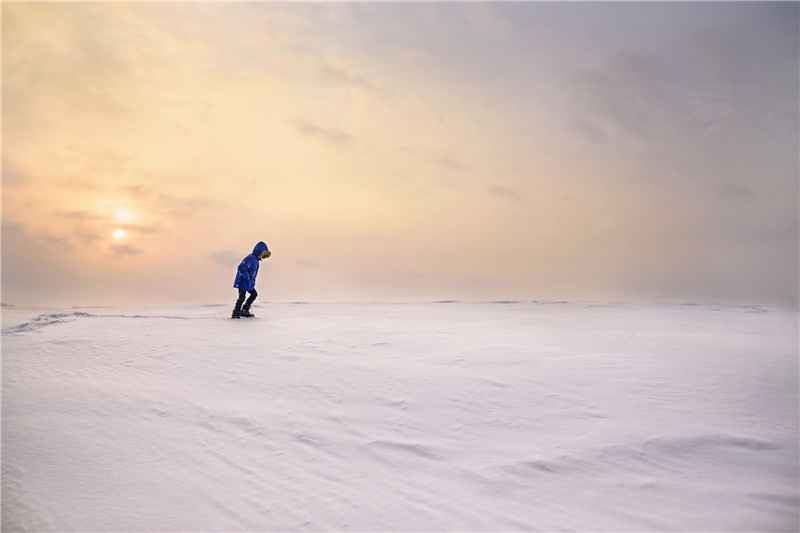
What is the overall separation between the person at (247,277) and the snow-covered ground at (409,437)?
4.06 metres

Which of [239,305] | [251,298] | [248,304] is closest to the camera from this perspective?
[239,305]

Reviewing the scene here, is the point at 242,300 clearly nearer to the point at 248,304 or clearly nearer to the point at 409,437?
the point at 248,304

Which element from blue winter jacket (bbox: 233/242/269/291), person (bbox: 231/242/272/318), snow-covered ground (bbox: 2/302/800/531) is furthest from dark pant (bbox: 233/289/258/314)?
snow-covered ground (bbox: 2/302/800/531)

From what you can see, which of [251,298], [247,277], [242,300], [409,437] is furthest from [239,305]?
[409,437]

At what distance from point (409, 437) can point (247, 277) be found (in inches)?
310

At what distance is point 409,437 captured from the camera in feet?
11.6

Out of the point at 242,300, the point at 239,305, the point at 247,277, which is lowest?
the point at 239,305

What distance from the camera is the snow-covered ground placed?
8.82ft

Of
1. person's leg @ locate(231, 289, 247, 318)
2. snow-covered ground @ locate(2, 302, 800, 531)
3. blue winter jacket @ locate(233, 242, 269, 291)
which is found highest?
blue winter jacket @ locate(233, 242, 269, 291)

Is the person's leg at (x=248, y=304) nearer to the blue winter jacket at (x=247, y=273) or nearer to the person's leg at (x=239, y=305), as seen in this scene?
the person's leg at (x=239, y=305)

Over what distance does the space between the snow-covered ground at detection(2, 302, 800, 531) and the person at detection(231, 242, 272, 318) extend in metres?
4.06

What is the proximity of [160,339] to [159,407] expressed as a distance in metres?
3.57

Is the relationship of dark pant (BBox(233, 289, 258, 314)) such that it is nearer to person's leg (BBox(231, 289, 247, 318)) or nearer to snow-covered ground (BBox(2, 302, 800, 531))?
person's leg (BBox(231, 289, 247, 318))

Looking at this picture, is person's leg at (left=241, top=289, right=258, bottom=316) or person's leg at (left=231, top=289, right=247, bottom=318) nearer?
person's leg at (left=231, top=289, right=247, bottom=318)
